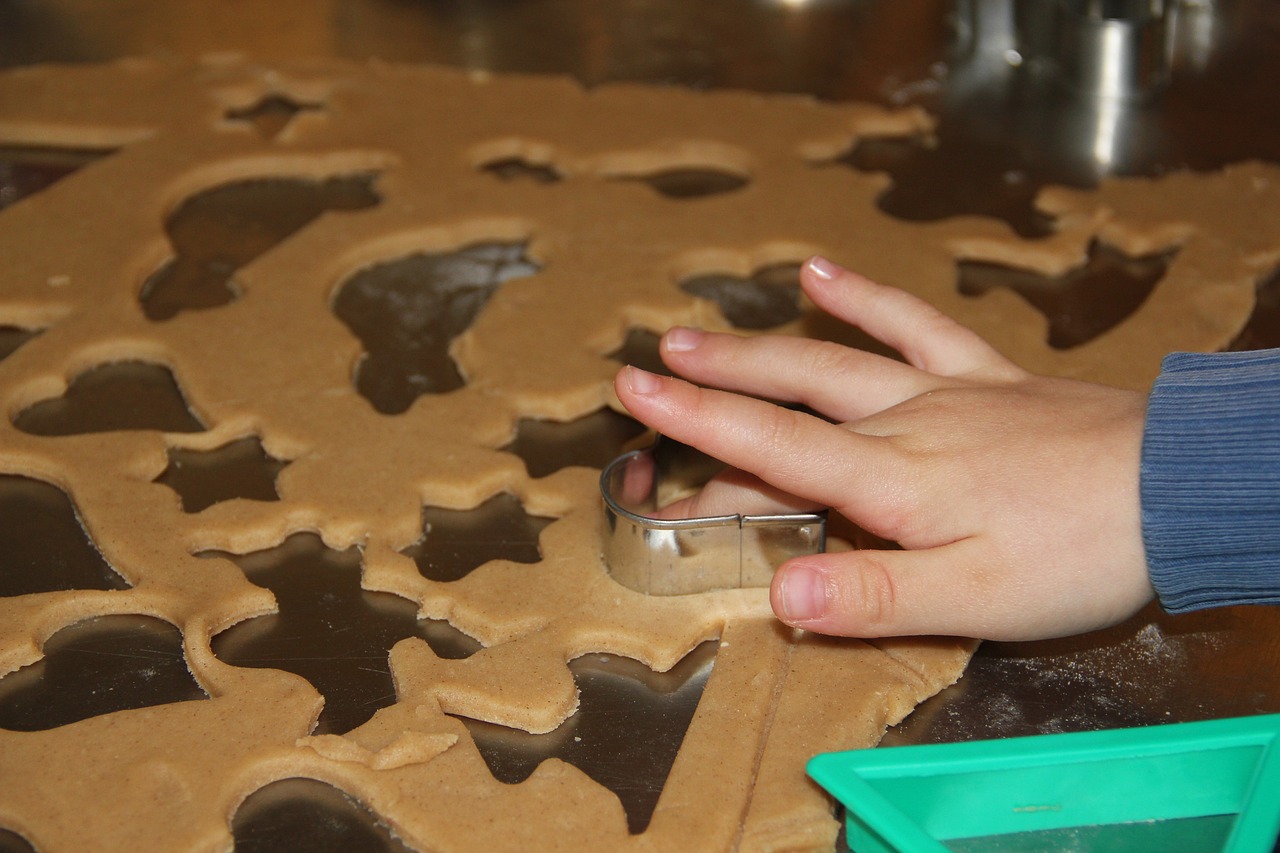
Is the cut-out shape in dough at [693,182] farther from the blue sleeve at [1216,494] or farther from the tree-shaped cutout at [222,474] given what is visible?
the blue sleeve at [1216,494]

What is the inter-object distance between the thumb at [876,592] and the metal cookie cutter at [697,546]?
8cm

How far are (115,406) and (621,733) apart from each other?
61 centimetres

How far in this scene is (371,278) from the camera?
1413 mm

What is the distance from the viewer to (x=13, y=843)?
0.81 metres

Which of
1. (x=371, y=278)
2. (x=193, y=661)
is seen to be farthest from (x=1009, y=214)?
(x=193, y=661)

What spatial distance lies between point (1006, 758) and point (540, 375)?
584 mm

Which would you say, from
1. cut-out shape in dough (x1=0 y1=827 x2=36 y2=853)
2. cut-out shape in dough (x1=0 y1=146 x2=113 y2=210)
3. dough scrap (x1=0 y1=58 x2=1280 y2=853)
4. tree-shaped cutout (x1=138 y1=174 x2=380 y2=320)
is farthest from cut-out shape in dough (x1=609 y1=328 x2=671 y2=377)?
cut-out shape in dough (x1=0 y1=146 x2=113 y2=210)

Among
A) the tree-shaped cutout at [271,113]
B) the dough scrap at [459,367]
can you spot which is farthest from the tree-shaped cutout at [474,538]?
the tree-shaped cutout at [271,113]

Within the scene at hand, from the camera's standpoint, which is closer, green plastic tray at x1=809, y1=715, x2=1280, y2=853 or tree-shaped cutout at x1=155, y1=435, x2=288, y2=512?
green plastic tray at x1=809, y1=715, x2=1280, y2=853

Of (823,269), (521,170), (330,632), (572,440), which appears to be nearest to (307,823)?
(330,632)

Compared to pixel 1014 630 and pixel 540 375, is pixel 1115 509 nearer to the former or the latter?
pixel 1014 630

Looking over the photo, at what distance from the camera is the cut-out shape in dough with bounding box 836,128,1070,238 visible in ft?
4.99

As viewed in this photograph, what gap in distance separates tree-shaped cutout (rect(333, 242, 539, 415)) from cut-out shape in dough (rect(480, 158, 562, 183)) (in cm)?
17

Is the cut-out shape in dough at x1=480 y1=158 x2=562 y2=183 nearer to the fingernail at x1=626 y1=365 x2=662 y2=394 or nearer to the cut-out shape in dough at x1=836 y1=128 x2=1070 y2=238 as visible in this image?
the cut-out shape in dough at x1=836 y1=128 x2=1070 y2=238
